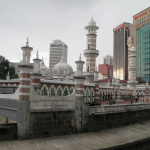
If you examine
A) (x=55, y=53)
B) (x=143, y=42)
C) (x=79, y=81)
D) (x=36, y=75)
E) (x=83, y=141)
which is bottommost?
(x=83, y=141)

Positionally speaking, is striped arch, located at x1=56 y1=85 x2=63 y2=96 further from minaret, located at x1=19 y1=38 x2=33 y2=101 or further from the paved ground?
minaret, located at x1=19 y1=38 x2=33 y2=101

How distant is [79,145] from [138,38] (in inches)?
2829

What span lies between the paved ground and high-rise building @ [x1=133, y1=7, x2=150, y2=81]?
2326 inches

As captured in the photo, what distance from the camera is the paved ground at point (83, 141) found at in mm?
11312

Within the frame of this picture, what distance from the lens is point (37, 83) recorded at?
1962 centimetres

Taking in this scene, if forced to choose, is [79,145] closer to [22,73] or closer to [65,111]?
[65,111]

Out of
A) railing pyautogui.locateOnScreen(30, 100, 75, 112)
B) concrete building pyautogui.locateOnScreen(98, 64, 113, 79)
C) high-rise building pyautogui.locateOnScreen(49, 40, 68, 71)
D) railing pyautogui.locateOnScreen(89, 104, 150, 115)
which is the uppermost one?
high-rise building pyautogui.locateOnScreen(49, 40, 68, 71)

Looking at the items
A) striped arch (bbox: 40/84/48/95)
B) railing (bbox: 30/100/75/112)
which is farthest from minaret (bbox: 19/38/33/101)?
striped arch (bbox: 40/84/48/95)

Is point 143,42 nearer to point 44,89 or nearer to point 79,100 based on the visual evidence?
point 44,89

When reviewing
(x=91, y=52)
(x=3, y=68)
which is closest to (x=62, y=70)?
(x=3, y=68)

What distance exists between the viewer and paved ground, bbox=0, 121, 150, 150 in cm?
1131

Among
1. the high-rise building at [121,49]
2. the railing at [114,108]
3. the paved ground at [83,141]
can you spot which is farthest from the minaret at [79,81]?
the high-rise building at [121,49]

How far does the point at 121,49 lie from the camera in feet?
393

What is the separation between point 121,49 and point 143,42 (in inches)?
1916
